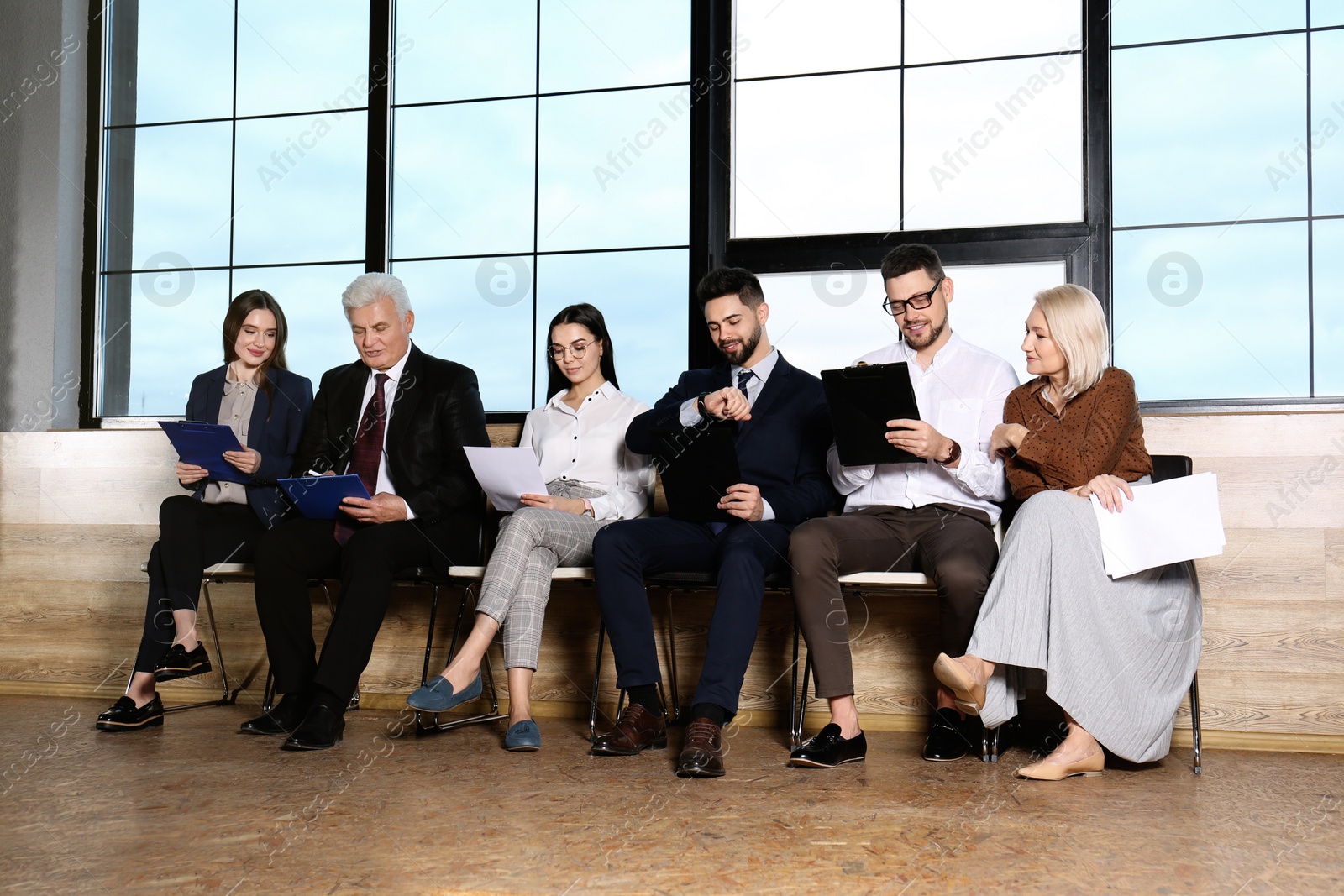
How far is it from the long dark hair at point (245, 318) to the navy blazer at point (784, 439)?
121 centimetres

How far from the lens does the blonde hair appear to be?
2.55 m

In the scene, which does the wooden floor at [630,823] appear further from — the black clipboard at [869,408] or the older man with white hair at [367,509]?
the black clipboard at [869,408]

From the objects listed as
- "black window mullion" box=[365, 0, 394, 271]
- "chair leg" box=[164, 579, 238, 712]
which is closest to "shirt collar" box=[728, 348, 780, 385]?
"black window mullion" box=[365, 0, 394, 271]

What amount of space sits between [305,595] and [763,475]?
1.28 m

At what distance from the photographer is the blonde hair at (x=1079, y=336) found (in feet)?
8.38

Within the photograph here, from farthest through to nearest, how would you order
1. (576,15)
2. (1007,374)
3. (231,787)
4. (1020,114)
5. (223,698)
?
(576,15) → (223,698) → (1020,114) → (1007,374) → (231,787)

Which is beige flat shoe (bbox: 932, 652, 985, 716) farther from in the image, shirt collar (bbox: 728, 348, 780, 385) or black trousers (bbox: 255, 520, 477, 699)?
black trousers (bbox: 255, 520, 477, 699)

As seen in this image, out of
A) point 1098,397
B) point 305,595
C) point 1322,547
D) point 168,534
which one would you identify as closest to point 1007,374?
point 1098,397

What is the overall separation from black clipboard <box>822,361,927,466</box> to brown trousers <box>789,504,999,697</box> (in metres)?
0.18

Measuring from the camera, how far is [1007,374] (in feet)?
9.16

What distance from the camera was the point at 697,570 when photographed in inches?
110

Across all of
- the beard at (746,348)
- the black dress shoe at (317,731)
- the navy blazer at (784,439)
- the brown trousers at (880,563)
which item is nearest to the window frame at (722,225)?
the beard at (746,348)

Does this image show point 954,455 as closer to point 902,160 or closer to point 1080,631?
point 1080,631

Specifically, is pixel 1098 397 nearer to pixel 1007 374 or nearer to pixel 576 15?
pixel 1007 374
